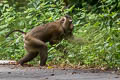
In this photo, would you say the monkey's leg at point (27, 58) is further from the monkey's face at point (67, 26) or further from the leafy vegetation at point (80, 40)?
the monkey's face at point (67, 26)

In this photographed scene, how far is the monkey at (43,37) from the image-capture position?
1120 cm

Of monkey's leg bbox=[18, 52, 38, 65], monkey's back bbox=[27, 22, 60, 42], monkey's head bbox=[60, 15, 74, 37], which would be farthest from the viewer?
monkey's head bbox=[60, 15, 74, 37]

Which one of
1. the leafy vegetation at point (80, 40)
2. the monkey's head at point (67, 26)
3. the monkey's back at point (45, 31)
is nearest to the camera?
the leafy vegetation at point (80, 40)

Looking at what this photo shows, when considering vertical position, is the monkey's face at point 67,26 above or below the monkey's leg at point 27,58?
above

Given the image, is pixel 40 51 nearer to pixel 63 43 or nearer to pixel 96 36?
pixel 63 43

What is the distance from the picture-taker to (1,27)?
1474cm

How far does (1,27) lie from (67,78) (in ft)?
25.5

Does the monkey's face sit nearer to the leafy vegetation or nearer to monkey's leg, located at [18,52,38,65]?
the leafy vegetation

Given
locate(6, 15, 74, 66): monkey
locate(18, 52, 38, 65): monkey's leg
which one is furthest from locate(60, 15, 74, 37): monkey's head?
locate(18, 52, 38, 65): monkey's leg

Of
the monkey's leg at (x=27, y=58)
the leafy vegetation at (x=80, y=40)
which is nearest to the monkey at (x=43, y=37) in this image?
the monkey's leg at (x=27, y=58)

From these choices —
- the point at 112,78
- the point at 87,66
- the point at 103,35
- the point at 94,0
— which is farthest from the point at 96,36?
the point at 94,0

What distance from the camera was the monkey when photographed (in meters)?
11.2

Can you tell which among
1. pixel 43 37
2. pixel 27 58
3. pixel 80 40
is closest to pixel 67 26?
pixel 80 40

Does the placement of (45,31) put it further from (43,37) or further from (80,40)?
(80,40)
